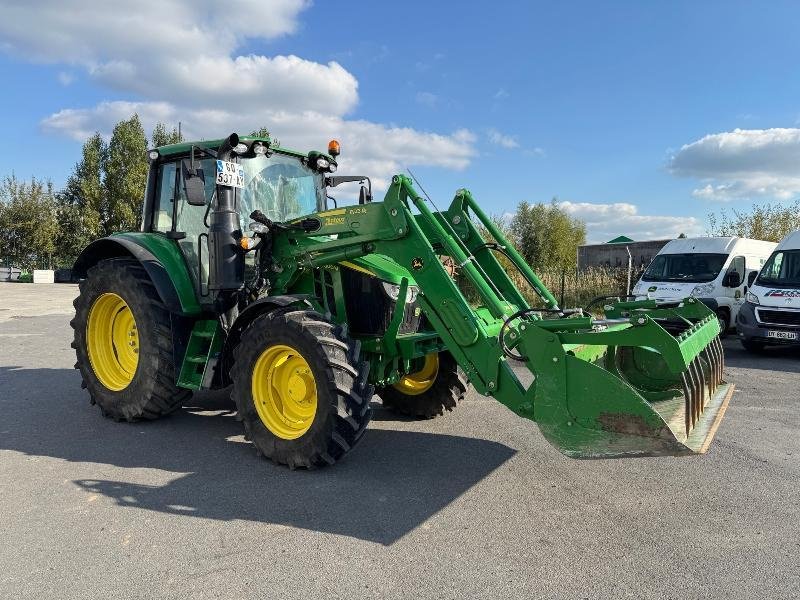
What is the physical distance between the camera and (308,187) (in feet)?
20.3

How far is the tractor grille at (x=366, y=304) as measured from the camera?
204 inches

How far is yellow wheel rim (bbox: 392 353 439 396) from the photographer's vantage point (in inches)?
234

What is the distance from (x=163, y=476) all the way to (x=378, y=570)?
209cm

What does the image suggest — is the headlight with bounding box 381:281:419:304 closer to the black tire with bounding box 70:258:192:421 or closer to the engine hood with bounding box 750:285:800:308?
the black tire with bounding box 70:258:192:421

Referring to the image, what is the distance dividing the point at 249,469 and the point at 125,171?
3626 cm

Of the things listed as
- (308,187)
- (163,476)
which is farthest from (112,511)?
(308,187)

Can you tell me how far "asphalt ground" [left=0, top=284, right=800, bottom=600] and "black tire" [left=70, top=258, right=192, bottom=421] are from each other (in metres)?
0.22

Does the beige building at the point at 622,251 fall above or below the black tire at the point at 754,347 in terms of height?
above

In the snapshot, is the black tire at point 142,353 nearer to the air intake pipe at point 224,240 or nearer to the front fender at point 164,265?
the front fender at point 164,265

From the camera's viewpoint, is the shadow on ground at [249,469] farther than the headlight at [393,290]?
No

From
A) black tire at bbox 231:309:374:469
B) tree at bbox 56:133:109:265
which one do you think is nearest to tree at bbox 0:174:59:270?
tree at bbox 56:133:109:265

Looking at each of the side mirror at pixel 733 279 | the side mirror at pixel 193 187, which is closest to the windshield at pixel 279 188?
the side mirror at pixel 193 187

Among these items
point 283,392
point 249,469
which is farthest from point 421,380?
point 249,469

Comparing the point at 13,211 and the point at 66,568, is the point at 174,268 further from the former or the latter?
the point at 13,211
